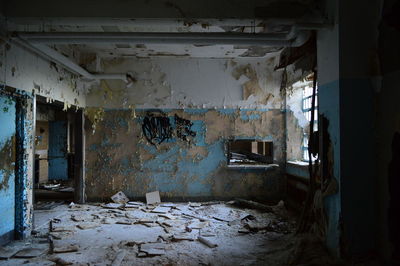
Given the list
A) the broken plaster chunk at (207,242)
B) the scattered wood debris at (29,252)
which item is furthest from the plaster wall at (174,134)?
the scattered wood debris at (29,252)

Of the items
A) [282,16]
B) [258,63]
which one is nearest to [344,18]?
[282,16]

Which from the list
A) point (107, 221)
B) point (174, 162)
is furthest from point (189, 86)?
point (107, 221)

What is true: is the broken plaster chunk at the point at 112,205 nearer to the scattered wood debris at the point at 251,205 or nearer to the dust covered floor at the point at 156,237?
the dust covered floor at the point at 156,237

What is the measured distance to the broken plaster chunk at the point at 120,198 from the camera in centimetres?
590

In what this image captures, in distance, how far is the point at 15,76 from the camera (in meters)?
3.65

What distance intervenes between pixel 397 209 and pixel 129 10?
11.7ft

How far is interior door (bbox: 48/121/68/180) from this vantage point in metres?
9.27

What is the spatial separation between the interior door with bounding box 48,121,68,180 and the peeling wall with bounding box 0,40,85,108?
4.22 metres

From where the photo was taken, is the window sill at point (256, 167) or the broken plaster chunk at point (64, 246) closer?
the broken plaster chunk at point (64, 246)

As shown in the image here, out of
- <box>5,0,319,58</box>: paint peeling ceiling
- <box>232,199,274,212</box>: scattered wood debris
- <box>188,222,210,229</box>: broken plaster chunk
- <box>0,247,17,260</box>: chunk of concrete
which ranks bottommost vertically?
<box>188,222,210,229</box>: broken plaster chunk

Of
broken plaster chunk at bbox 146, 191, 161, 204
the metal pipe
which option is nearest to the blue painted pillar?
the metal pipe

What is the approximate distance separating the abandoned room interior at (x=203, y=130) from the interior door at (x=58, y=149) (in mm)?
1999

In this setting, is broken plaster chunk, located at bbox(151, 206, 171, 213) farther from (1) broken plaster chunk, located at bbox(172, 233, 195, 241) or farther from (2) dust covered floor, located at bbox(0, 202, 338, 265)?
(1) broken plaster chunk, located at bbox(172, 233, 195, 241)

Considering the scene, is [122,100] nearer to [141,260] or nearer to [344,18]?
[141,260]
